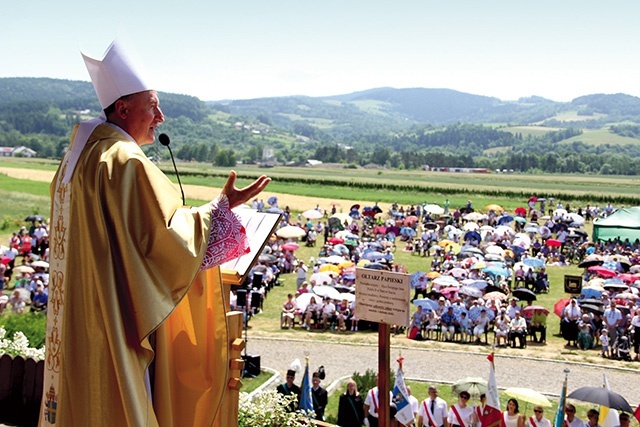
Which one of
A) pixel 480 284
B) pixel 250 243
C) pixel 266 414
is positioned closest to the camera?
pixel 250 243

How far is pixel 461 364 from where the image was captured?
611 inches

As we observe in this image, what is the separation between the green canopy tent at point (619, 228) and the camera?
32.0 meters

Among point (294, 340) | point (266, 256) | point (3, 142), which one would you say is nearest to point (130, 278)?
point (294, 340)

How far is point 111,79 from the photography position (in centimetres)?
343

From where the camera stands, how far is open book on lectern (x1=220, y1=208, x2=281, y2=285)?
374cm

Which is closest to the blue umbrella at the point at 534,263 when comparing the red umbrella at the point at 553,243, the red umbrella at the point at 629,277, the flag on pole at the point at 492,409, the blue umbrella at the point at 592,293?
the red umbrella at the point at 629,277

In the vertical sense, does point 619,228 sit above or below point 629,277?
above

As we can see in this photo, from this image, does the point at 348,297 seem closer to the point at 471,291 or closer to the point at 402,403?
the point at 471,291

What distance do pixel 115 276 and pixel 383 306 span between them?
3.37 meters

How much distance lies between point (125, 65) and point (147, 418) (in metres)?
1.67

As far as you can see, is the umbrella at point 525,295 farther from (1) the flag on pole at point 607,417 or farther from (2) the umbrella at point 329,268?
(1) the flag on pole at point 607,417

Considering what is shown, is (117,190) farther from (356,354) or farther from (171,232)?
(356,354)

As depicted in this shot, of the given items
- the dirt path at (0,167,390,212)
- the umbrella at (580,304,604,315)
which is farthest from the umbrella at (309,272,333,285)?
the dirt path at (0,167,390,212)

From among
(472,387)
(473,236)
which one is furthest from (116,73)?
(473,236)
